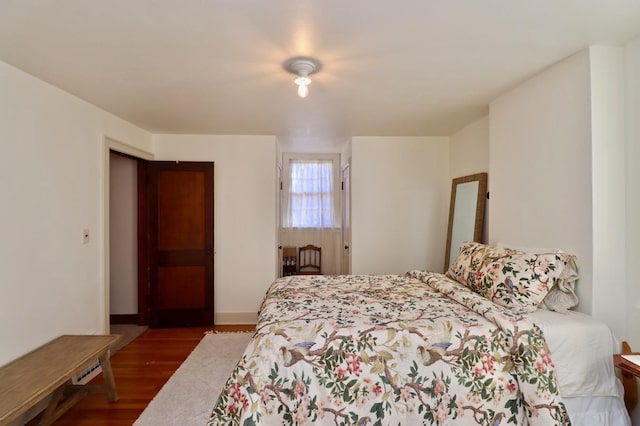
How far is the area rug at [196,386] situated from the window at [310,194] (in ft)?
9.60

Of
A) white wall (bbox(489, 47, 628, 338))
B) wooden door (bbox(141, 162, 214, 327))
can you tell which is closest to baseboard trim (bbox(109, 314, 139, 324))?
wooden door (bbox(141, 162, 214, 327))

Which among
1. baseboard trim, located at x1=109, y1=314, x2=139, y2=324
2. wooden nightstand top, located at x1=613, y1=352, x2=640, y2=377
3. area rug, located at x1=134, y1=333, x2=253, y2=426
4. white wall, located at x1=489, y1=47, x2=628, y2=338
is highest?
white wall, located at x1=489, y1=47, x2=628, y2=338

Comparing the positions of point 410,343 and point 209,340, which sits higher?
point 410,343

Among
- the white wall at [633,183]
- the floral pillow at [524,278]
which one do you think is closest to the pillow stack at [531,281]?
the floral pillow at [524,278]

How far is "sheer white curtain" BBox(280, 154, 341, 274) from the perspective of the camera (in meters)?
5.91

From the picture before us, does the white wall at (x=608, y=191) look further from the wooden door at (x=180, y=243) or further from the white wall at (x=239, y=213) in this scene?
the wooden door at (x=180, y=243)

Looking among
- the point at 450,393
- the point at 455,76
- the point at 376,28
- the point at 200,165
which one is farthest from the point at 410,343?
the point at 200,165

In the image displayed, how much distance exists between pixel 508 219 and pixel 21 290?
360 cm

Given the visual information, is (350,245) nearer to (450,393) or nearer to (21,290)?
(450,393)

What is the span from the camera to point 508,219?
2467mm

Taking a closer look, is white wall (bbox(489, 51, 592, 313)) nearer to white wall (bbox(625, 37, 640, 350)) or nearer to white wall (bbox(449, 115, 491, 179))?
white wall (bbox(625, 37, 640, 350))

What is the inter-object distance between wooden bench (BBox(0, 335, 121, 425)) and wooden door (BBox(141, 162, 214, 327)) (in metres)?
1.40

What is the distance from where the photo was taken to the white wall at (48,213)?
6.53ft

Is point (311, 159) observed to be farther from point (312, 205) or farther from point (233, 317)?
point (233, 317)
